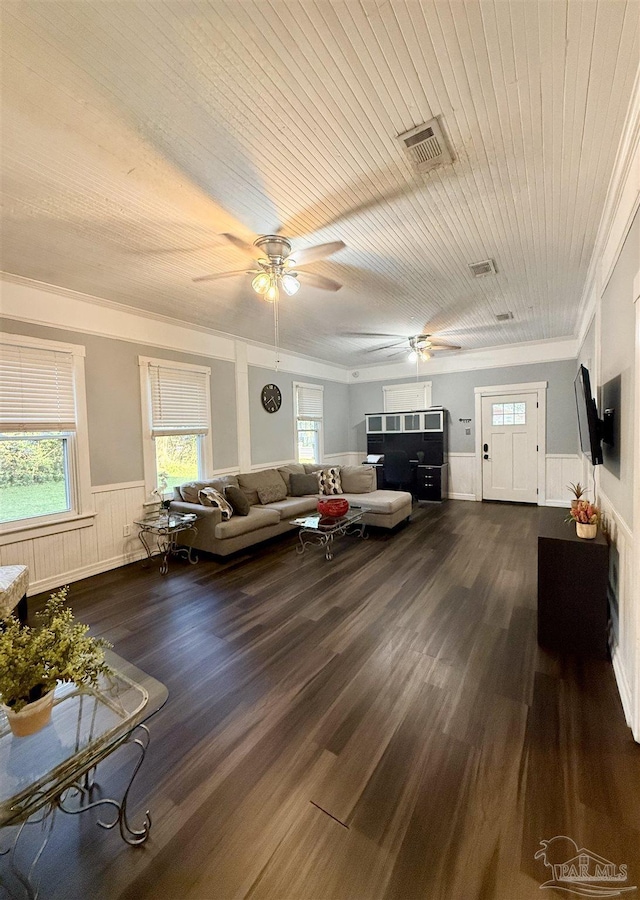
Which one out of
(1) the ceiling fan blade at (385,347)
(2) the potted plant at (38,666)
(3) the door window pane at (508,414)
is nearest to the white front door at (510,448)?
(3) the door window pane at (508,414)

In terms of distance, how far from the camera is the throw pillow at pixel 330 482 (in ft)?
18.6

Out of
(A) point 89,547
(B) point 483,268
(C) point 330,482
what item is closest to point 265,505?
(C) point 330,482

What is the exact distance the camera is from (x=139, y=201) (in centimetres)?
225

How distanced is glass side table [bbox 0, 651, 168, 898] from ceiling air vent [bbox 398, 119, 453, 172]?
2.82m

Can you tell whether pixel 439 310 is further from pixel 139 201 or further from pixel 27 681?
pixel 27 681

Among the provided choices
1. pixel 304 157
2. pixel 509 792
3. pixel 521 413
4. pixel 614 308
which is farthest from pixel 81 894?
pixel 521 413

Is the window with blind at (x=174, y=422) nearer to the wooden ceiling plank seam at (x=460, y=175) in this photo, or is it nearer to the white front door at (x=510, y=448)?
the wooden ceiling plank seam at (x=460, y=175)

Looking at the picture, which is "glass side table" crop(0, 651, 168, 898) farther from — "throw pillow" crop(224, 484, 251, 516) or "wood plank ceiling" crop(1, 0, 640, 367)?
"throw pillow" crop(224, 484, 251, 516)

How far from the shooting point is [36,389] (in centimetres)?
335

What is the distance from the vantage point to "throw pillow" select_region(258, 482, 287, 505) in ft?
16.8

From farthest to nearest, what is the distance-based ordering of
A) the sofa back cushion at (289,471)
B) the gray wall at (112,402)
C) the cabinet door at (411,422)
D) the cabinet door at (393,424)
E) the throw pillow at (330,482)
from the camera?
1. the cabinet door at (393,424)
2. the cabinet door at (411,422)
3. the sofa back cushion at (289,471)
4. the throw pillow at (330,482)
5. the gray wall at (112,402)

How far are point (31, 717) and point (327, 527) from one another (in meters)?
3.10

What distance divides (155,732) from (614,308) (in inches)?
148

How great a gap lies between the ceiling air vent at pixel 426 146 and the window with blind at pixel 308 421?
477cm
